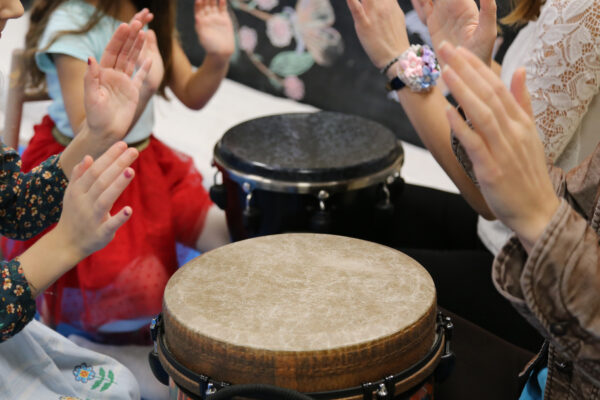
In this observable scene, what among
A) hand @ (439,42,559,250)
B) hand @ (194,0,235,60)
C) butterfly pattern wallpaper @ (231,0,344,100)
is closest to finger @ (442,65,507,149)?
hand @ (439,42,559,250)

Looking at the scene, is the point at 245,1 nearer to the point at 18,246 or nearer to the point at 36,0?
the point at 36,0

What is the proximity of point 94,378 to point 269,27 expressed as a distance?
1.64 metres

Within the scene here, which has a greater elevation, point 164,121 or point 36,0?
point 36,0

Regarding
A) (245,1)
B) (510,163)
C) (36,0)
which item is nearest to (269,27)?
(245,1)

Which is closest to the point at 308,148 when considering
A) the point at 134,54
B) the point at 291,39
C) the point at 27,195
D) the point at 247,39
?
the point at 134,54

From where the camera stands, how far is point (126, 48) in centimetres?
105

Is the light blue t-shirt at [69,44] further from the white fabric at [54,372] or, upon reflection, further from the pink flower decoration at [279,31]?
the pink flower decoration at [279,31]

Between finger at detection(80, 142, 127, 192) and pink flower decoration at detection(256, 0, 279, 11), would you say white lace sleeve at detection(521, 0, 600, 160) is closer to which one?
finger at detection(80, 142, 127, 192)

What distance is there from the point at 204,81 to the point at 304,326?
1000 millimetres

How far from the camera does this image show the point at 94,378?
3.29 feet

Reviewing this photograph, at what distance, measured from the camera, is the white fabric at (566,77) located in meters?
1.04

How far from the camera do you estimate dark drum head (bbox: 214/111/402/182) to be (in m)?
1.20

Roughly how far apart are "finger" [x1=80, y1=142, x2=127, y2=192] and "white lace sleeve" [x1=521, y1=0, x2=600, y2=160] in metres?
0.64

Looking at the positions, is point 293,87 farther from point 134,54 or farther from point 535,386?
point 535,386
